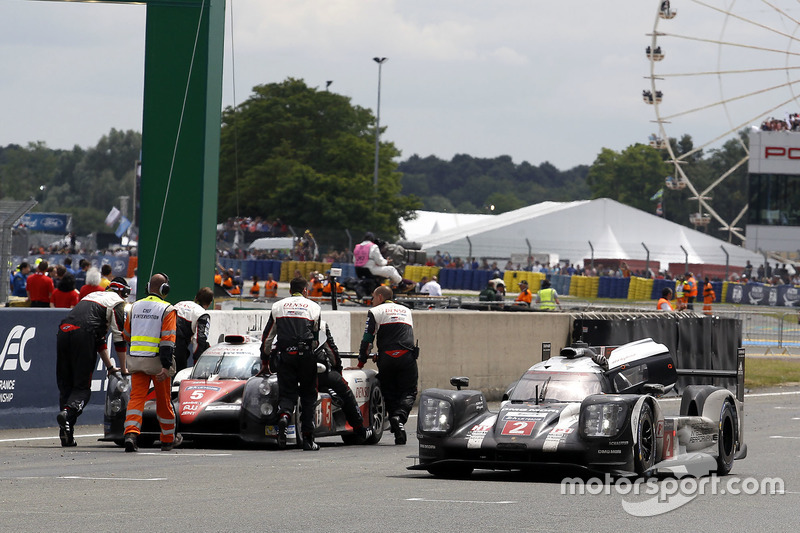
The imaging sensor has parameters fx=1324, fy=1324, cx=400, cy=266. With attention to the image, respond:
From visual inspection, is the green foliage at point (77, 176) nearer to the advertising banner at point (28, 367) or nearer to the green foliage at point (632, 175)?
the green foliage at point (632, 175)

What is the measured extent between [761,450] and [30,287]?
442 inches

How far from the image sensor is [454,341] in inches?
802

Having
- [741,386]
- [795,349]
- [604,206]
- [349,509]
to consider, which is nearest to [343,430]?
[741,386]

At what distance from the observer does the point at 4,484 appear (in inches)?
371

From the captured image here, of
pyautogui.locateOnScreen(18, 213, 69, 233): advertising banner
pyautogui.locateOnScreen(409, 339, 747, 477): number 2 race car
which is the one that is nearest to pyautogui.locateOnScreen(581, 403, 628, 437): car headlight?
pyautogui.locateOnScreen(409, 339, 747, 477): number 2 race car

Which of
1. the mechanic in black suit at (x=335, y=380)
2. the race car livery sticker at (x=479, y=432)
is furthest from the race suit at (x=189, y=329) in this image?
the race car livery sticker at (x=479, y=432)

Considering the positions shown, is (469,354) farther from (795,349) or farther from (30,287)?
(795,349)

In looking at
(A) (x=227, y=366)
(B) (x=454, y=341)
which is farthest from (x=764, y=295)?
(A) (x=227, y=366)

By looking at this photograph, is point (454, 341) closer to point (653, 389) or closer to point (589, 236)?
point (653, 389)

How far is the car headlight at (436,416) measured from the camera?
34.9ft

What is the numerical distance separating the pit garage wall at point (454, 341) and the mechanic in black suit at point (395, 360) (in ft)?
10.5

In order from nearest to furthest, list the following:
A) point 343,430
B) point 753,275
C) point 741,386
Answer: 1. point 741,386
2. point 343,430
3. point 753,275

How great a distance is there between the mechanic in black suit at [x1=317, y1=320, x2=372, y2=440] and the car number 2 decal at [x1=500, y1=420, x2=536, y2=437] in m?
3.14

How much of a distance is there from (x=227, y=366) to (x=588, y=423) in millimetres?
4570
